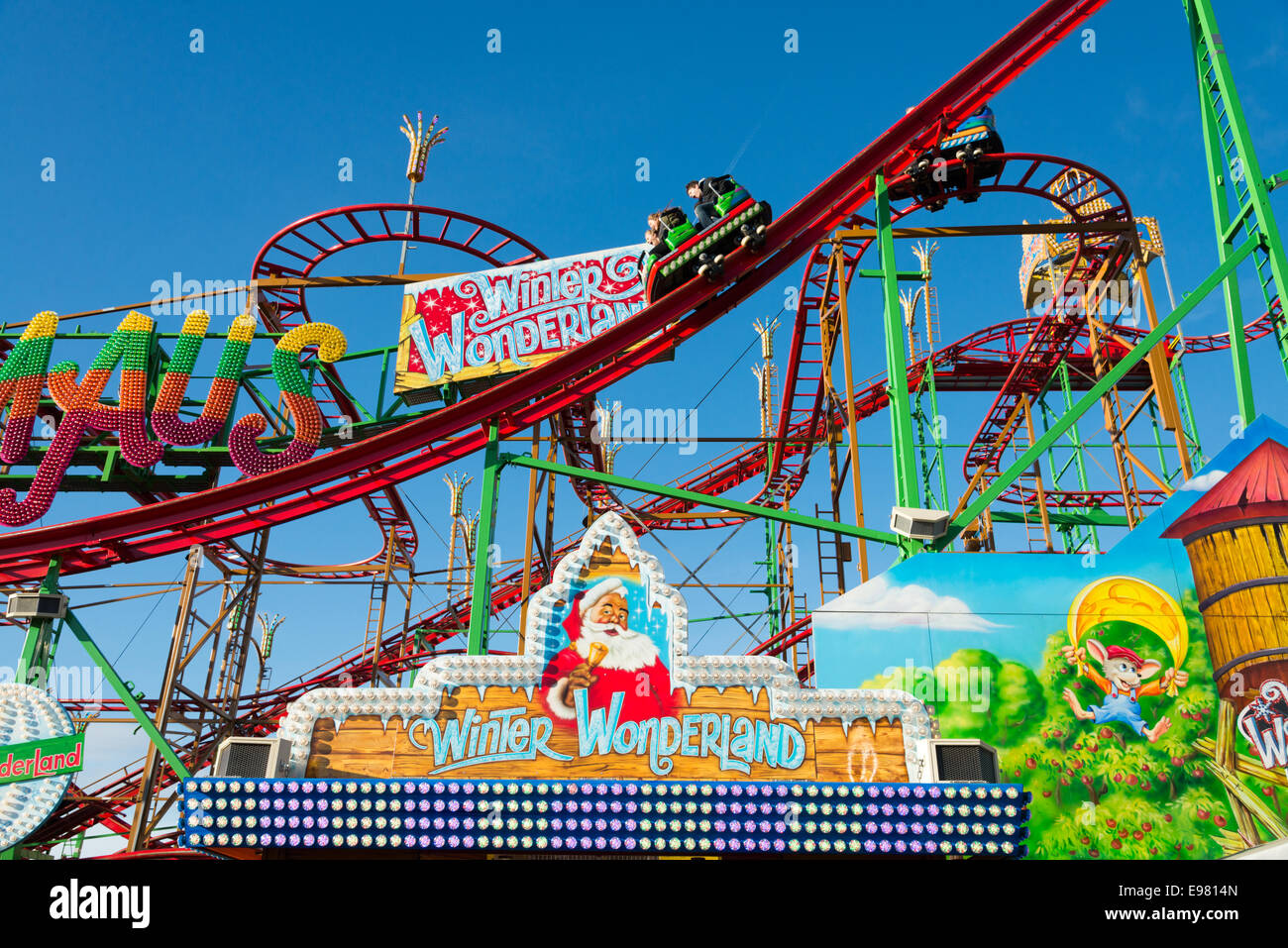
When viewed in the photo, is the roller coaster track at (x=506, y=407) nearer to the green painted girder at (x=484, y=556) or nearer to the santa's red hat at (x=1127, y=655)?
the green painted girder at (x=484, y=556)

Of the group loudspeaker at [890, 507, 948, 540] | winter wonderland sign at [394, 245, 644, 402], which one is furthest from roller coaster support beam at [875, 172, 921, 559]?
winter wonderland sign at [394, 245, 644, 402]

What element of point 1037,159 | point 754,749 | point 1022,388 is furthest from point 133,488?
point 1022,388

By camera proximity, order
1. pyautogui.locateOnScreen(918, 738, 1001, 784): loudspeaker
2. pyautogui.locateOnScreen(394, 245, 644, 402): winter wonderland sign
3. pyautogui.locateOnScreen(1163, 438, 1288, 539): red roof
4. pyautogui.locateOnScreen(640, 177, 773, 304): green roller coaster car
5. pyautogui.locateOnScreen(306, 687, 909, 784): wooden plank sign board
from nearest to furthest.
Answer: pyautogui.locateOnScreen(918, 738, 1001, 784): loudspeaker, pyautogui.locateOnScreen(306, 687, 909, 784): wooden plank sign board, pyautogui.locateOnScreen(1163, 438, 1288, 539): red roof, pyautogui.locateOnScreen(640, 177, 773, 304): green roller coaster car, pyautogui.locateOnScreen(394, 245, 644, 402): winter wonderland sign

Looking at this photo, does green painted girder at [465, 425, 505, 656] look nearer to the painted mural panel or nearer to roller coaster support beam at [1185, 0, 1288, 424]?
the painted mural panel

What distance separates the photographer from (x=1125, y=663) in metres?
8.84

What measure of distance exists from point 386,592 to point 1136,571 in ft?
46.5

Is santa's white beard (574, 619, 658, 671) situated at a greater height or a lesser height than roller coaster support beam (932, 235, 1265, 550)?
lesser

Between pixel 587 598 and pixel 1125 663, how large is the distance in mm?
5202

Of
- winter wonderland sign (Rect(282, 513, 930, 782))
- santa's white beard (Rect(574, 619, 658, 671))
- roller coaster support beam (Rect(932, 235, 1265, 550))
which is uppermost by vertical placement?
roller coaster support beam (Rect(932, 235, 1265, 550))

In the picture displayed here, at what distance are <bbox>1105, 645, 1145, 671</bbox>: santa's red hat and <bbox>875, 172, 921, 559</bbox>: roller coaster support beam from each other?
6.59 ft

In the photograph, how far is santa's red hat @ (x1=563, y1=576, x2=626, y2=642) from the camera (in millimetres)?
7719

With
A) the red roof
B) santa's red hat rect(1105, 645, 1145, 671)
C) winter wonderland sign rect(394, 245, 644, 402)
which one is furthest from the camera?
winter wonderland sign rect(394, 245, 644, 402)
